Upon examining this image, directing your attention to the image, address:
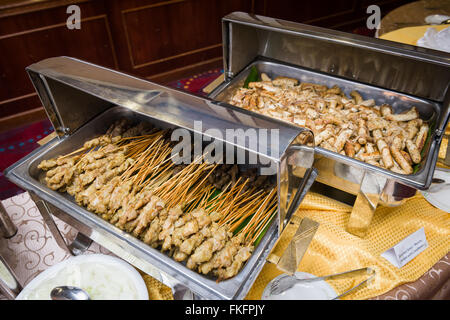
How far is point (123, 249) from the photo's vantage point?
1.45m

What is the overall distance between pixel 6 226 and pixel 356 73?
8.15 ft

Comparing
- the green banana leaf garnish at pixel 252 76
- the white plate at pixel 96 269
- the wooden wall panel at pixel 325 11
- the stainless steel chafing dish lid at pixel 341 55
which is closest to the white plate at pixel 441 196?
the stainless steel chafing dish lid at pixel 341 55

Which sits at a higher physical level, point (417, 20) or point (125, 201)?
point (417, 20)

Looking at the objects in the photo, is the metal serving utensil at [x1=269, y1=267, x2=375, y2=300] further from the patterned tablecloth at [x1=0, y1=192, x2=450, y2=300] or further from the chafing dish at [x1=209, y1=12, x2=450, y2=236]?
the chafing dish at [x1=209, y1=12, x2=450, y2=236]

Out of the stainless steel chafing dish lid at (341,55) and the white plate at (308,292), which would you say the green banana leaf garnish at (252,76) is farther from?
the white plate at (308,292)

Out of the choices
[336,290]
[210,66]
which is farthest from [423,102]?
[210,66]

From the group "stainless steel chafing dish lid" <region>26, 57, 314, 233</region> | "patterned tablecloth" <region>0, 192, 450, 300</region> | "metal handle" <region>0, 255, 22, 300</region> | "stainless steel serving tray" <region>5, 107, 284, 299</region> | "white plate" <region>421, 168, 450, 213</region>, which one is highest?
"stainless steel chafing dish lid" <region>26, 57, 314, 233</region>

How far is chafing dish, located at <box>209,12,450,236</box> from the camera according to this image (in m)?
1.61

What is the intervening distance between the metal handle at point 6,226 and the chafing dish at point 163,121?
0.42 metres

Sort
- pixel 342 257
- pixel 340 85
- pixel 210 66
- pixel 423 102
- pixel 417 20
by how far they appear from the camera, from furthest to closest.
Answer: pixel 210 66
pixel 417 20
pixel 340 85
pixel 423 102
pixel 342 257

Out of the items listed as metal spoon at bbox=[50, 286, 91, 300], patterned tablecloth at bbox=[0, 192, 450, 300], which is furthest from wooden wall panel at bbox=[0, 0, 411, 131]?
metal spoon at bbox=[50, 286, 91, 300]

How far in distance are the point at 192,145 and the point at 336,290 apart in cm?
105

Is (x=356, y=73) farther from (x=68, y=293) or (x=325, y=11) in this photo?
(x=325, y=11)
